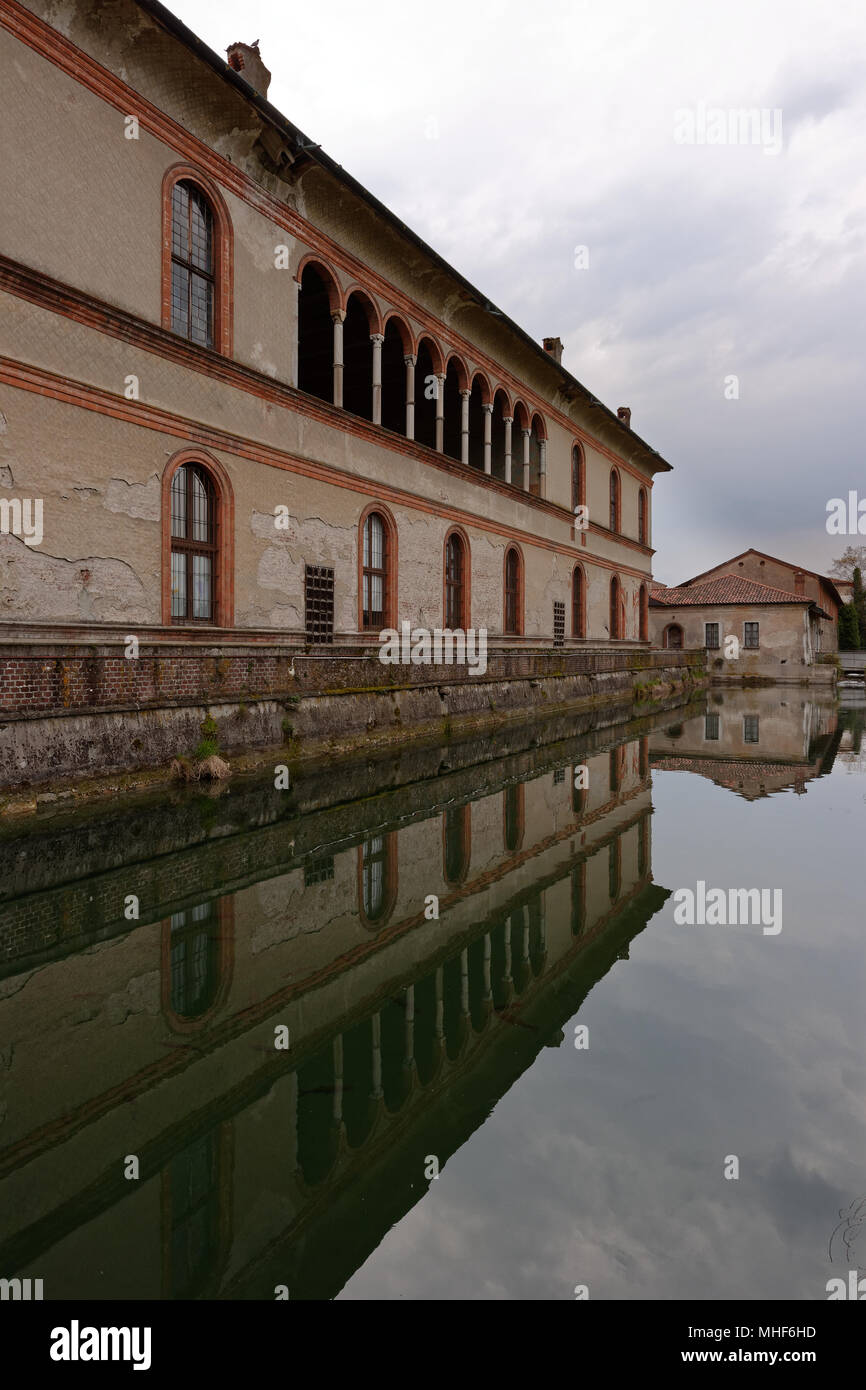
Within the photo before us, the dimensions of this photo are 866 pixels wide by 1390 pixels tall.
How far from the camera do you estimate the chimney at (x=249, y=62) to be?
534 inches

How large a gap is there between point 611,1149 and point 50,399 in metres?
9.84

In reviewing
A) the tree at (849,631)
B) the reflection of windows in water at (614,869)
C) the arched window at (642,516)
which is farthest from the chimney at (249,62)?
the tree at (849,631)

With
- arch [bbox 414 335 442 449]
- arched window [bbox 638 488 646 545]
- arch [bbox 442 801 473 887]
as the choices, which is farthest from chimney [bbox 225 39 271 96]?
arched window [bbox 638 488 646 545]

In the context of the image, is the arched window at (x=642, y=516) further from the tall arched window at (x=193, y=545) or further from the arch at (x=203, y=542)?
the tall arched window at (x=193, y=545)

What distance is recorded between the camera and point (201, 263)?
12.1 meters

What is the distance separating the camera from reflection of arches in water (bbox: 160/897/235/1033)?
13.3 ft

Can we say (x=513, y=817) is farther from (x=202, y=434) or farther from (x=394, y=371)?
(x=394, y=371)

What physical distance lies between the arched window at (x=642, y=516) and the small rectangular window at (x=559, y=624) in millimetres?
10569

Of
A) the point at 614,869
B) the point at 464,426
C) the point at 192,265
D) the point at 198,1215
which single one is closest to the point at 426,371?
the point at 464,426

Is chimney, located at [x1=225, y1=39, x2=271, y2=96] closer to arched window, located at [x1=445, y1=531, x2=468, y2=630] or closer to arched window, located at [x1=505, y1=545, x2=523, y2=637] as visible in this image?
arched window, located at [x1=445, y1=531, x2=468, y2=630]

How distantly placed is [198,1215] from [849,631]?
2856 inches

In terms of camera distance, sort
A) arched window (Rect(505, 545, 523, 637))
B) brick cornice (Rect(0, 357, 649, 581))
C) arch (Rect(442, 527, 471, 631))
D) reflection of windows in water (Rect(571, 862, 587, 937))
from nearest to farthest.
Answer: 1. reflection of windows in water (Rect(571, 862, 587, 937))
2. brick cornice (Rect(0, 357, 649, 581))
3. arch (Rect(442, 527, 471, 631))
4. arched window (Rect(505, 545, 523, 637))

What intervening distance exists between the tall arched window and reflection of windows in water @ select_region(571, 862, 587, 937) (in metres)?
7.30
